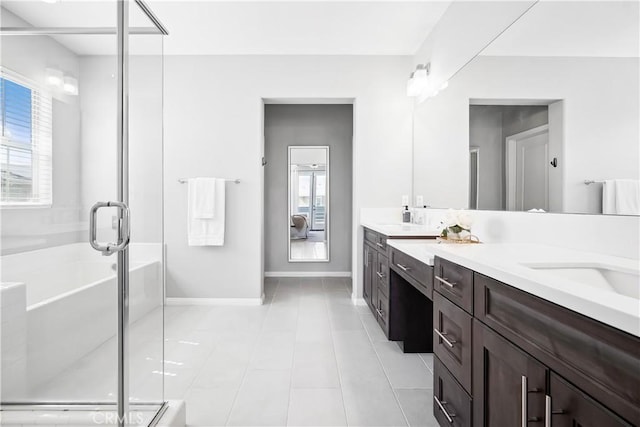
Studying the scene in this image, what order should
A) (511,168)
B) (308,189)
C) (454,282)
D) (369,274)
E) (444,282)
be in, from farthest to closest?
(308,189), (369,274), (511,168), (444,282), (454,282)

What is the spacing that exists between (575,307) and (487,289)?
41 centimetres

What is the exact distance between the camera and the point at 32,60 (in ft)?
3.60

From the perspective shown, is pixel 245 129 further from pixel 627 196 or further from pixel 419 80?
pixel 627 196

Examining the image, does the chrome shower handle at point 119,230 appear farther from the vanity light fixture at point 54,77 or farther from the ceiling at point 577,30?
the ceiling at point 577,30

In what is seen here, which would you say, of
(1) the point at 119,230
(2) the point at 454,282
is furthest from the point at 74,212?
(2) the point at 454,282

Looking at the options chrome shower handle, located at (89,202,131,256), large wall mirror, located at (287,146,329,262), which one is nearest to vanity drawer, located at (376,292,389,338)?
chrome shower handle, located at (89,202,131,256)

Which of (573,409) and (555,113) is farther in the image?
(555,113)

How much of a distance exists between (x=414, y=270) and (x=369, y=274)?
4.27 feet

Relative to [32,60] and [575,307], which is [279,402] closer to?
[575,307]

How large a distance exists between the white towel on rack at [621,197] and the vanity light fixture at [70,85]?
Answer: 6.59 feet

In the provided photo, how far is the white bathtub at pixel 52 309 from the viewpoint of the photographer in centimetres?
103

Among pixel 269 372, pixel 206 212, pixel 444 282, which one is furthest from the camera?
pixel 206 212

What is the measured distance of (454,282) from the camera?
1.35 m

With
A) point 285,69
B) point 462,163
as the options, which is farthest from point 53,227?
point 285,69
